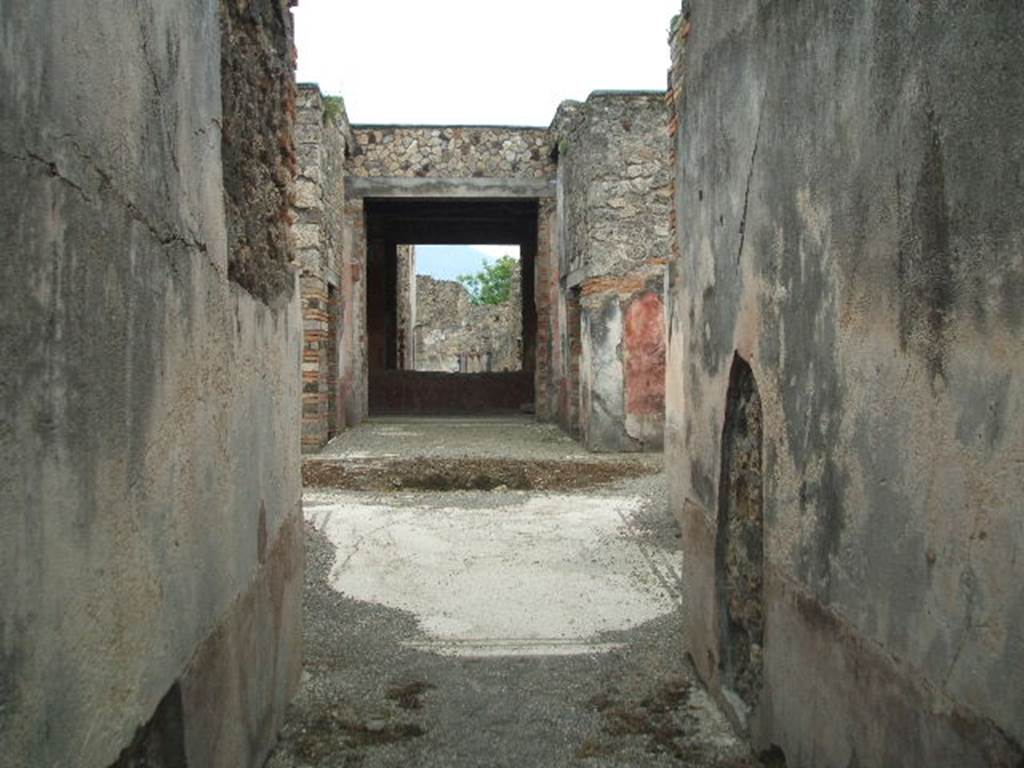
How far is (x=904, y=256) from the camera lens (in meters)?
1.64

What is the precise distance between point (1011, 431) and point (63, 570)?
4.16 ft

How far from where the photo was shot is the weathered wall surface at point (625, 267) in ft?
29.9

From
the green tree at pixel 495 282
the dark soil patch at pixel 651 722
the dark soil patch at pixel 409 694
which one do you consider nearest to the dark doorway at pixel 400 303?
the dark soil patch at pixel 409 694

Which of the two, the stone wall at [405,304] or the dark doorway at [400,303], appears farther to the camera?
the stone wall at [405,304]

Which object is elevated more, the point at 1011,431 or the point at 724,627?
the point at 1011,431

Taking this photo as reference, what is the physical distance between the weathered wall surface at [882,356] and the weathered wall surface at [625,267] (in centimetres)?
628

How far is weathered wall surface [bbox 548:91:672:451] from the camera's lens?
912 centimetres

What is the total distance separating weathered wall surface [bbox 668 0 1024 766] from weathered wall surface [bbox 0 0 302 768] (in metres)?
1.25

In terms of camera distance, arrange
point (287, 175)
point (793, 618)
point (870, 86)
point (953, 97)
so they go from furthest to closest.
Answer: point (287, 175) → point (793, 618) → point (870, 86) → point (953, 97)

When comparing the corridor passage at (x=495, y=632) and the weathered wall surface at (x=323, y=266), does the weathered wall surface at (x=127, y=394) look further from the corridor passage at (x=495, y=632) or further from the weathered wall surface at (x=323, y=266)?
the weathered wall surface at (x=323, y=266)

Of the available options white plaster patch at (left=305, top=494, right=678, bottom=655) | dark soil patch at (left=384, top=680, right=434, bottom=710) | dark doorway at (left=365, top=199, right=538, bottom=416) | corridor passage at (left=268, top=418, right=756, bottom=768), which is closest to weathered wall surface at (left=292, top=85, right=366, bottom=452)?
dark doorway at (left=365, top=199, right=538, bottom=416)

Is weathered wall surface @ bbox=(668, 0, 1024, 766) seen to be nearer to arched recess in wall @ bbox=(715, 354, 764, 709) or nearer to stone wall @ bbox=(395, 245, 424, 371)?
arched recess in wall @ bbox=(715, 354, 764, 709)

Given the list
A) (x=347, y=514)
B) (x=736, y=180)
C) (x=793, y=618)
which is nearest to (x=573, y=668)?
(x=793, y=618)

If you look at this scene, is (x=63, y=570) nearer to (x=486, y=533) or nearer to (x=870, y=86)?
(x=870, y=86)
